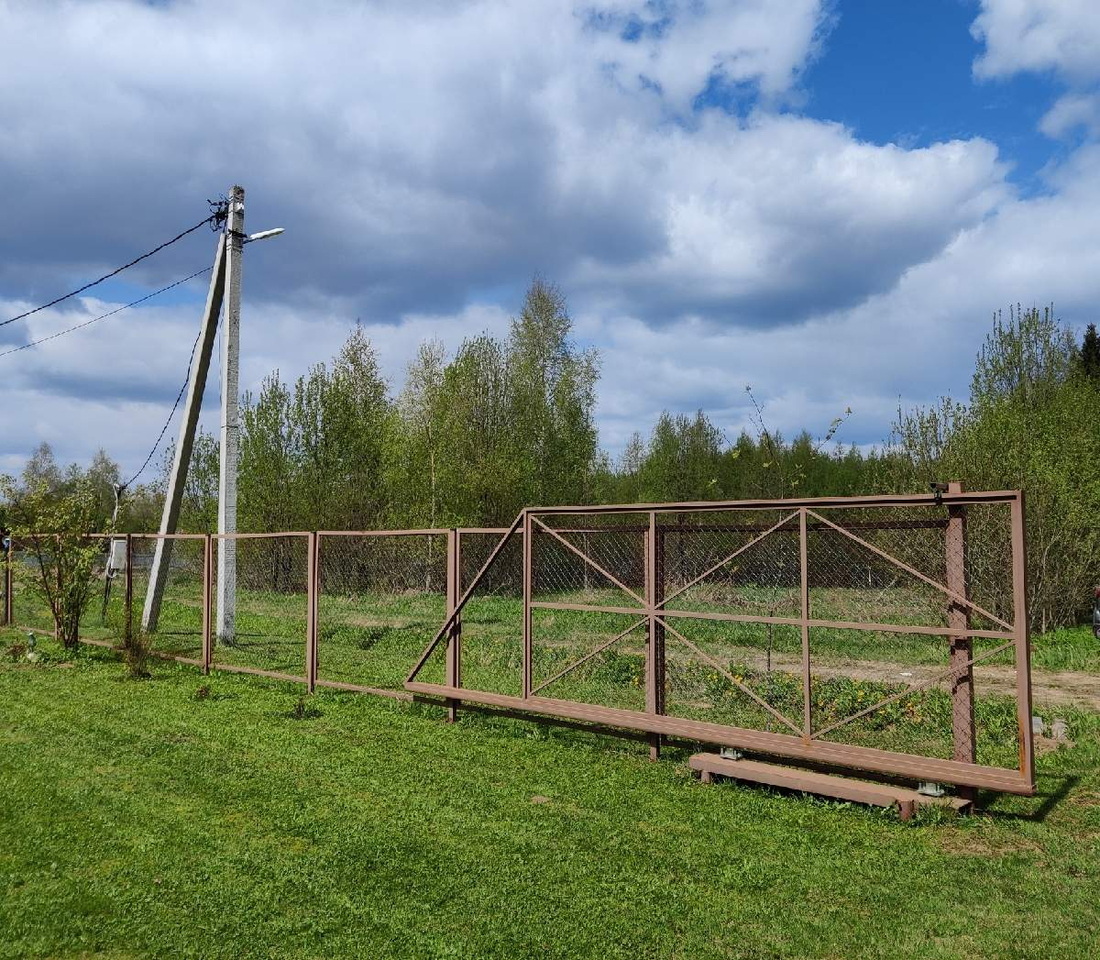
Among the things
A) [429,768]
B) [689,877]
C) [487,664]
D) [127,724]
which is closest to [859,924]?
[689,877]

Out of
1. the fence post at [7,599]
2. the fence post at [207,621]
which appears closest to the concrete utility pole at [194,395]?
the fence post at [207,621]

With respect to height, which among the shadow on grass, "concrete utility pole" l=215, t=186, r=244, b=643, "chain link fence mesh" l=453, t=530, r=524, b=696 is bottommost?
the shadow on grass

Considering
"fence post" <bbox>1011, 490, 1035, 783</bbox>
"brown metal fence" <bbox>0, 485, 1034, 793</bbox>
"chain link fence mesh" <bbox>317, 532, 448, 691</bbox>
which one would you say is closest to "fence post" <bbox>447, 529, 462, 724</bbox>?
"brown metal fence" <bbox>0, 485, 1034, 793</bbox>

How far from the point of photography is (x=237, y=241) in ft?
Result: 45.0

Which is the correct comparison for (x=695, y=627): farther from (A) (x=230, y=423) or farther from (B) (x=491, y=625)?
(A) (x=230, y=423)

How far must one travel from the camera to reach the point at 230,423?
1311 cm

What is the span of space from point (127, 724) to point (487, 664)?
4567mm

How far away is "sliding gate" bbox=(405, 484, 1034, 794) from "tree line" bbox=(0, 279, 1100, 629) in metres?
1.76

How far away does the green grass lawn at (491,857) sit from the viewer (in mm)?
3863

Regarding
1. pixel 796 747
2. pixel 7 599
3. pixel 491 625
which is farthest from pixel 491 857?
pixel 7 599

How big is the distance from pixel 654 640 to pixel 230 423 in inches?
344

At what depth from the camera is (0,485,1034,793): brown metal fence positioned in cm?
589

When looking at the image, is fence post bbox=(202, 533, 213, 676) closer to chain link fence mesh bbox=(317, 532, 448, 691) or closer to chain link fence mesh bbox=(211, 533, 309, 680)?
chain link fence mesh bbox=(211, 533, 309, 680)

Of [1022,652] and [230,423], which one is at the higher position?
[230,423]
